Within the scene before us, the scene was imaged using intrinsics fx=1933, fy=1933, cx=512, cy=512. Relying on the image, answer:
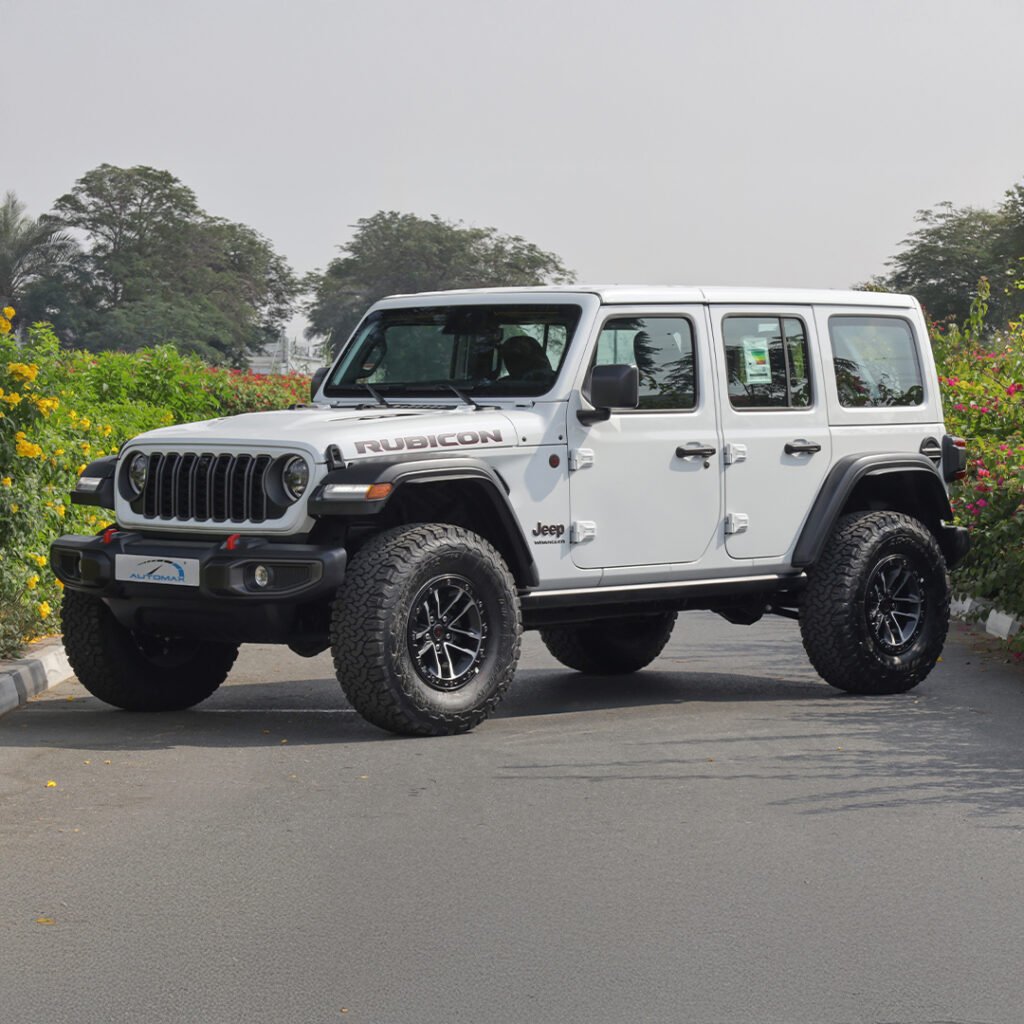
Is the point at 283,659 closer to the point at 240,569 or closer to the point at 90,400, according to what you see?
the point at 240,569

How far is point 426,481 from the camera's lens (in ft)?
28.5

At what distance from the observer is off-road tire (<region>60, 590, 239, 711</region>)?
9.48 meters

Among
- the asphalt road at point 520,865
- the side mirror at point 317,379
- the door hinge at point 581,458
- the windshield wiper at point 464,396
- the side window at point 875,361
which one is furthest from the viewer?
the side window at point 875,361

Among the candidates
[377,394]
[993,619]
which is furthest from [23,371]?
[993,619]

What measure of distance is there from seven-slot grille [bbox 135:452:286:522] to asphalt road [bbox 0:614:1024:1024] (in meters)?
1.04

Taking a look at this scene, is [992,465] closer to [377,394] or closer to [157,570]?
[377,394]

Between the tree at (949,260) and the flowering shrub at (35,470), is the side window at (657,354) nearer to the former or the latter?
the flowering shrub at (35,470)

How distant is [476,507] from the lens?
9.27 metres

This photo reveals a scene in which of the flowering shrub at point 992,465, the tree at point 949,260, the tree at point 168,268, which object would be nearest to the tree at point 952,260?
the tree at point 949,260

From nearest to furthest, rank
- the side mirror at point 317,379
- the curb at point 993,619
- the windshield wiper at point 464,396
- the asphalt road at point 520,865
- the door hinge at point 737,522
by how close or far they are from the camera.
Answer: the asphalt road at point 520,865, the windshield wiper at point 464,396, the door hinge at point 737,522, the side mirror at point 317,379, the curb at point 993,619

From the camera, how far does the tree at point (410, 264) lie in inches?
4067

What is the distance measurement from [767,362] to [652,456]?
108cm

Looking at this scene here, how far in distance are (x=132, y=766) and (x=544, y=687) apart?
3.39 metres

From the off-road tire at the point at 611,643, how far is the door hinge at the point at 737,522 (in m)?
1.40
